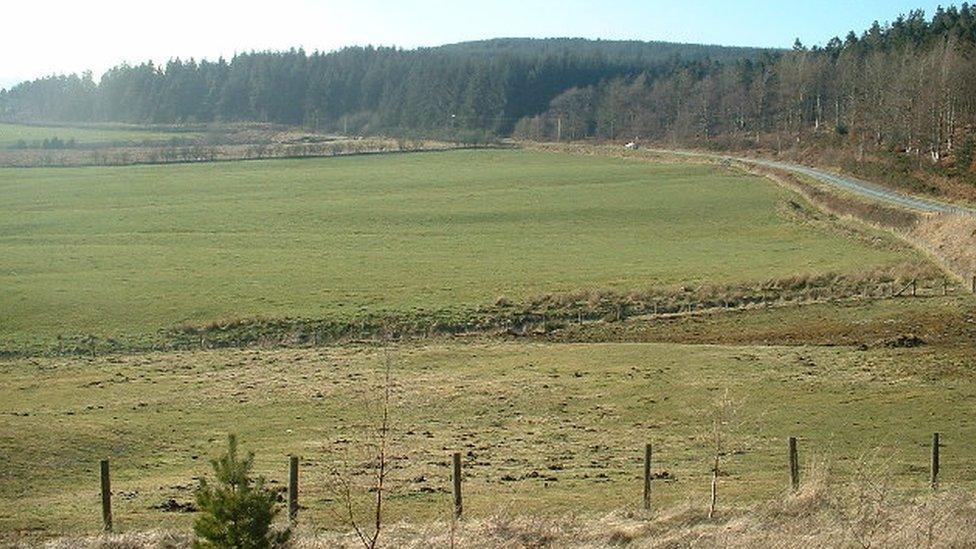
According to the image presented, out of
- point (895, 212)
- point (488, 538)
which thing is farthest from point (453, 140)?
point (488, 538)

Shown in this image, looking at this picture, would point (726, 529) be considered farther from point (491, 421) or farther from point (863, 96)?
point (863, 96)

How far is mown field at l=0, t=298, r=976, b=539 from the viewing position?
2270 cm

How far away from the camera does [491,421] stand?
3209 centimetres

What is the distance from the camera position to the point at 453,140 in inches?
7638

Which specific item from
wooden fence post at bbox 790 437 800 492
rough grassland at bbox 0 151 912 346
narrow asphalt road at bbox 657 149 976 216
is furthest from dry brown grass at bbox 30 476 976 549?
narrow asphalt road at bbox 657 149 976 216

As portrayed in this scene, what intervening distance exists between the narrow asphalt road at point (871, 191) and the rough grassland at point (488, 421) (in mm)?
42073

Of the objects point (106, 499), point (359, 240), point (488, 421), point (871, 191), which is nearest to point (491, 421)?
point (488, 421)

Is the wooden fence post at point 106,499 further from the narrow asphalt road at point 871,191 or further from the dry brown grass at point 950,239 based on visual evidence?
the narrow asphalt road at point 871,191

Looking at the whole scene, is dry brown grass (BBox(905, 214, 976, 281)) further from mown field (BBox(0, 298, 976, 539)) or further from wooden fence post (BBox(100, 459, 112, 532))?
wooden fence post (BBox(100, 459, 112, 532))

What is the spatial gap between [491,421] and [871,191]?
72682 mm

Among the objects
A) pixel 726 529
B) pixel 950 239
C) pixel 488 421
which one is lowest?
pixel 488 421

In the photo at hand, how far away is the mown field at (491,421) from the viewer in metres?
22.7

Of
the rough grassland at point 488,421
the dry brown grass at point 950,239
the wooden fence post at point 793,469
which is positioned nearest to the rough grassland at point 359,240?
the dry brown grass at point 950,239

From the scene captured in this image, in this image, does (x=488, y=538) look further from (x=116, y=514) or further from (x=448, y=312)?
(x=448, y=312)
